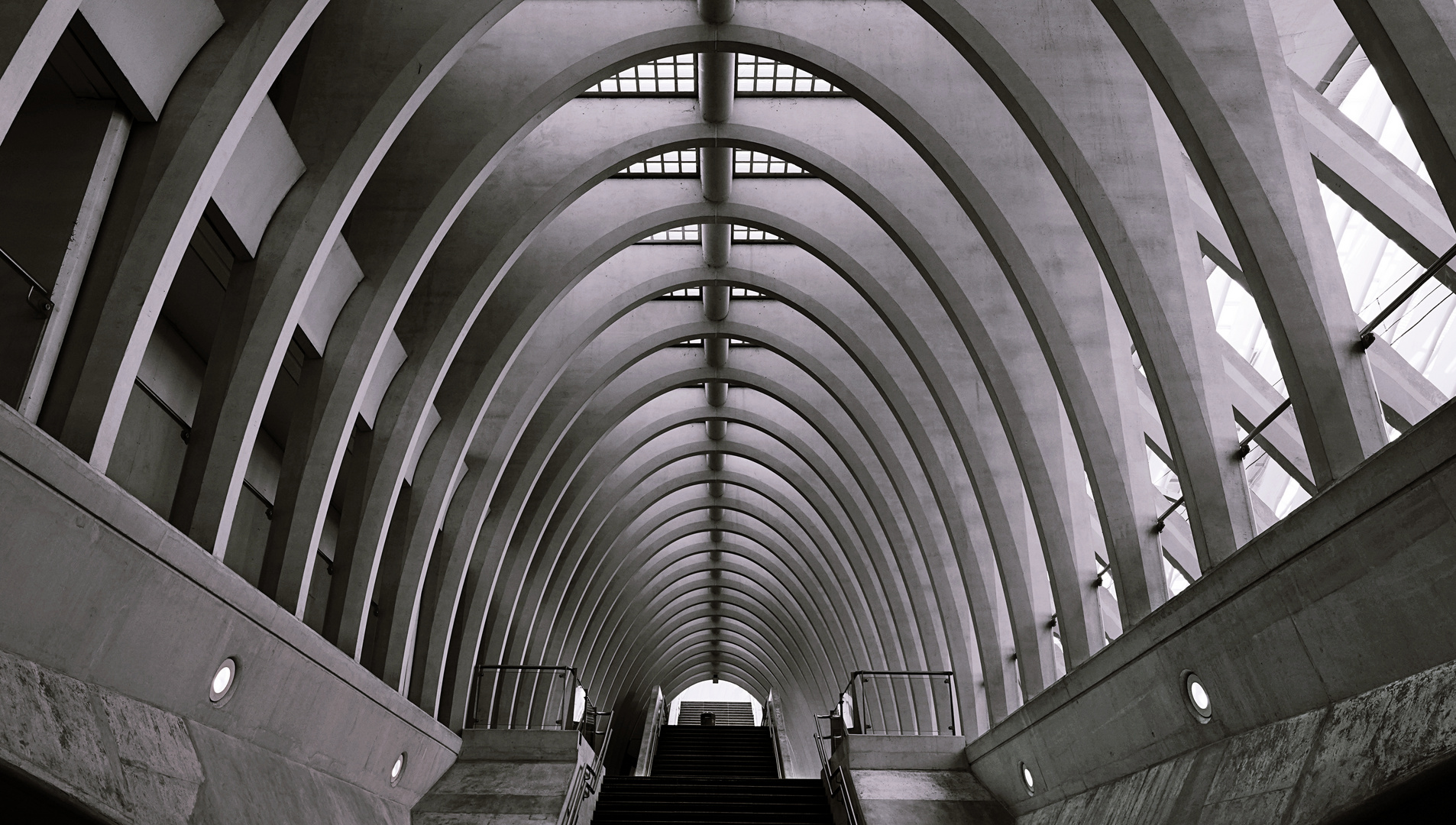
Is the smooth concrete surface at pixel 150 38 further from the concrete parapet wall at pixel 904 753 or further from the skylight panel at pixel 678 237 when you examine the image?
the concrete parapet wall at pixel 904 753

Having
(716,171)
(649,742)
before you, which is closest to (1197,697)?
(716,171)

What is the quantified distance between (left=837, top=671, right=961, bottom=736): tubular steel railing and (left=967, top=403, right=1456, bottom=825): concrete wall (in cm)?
960

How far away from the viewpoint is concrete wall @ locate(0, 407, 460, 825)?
22.5 ft

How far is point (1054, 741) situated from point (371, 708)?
9019 mm

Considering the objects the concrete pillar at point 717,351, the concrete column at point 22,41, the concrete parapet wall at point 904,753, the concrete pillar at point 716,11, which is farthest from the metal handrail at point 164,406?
the concrete pillar at point 717,351

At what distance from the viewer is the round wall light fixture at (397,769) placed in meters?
15.8

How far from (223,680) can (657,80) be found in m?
11.6

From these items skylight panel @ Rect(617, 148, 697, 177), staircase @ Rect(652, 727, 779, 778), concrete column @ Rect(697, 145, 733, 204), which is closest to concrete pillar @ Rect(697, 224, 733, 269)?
concrete column @ Rect(697, 145, 733, 204)

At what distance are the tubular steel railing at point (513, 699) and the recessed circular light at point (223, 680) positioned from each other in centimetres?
1118

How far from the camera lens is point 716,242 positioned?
70.0ft

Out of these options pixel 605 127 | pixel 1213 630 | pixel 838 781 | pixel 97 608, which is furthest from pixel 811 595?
pixel 97 608

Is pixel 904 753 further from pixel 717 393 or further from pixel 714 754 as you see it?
pixel 714 754

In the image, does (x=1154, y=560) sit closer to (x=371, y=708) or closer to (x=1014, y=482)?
(x=1014, y=482)

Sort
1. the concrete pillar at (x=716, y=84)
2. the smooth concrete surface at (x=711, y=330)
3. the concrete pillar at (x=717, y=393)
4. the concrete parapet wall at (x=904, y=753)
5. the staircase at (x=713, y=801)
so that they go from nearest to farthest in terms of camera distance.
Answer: the smooth concrete surface at (x=711, y=330), the concrete pillar at (x=716, y=84), the staircase at (x=713, y=801), the concrete parapet wall at (x=904, y=753), the concrete pillar at (x=717, y=393)
